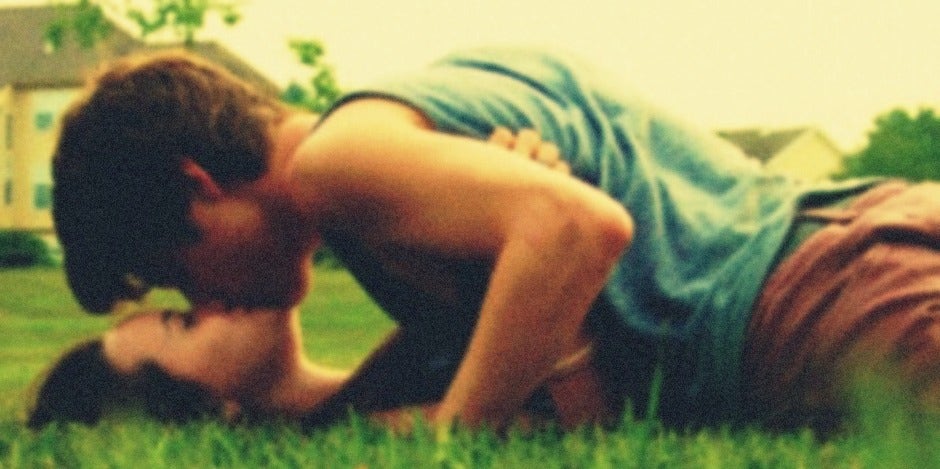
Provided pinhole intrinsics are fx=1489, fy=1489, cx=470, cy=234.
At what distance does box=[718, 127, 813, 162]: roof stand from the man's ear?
58.8 meters

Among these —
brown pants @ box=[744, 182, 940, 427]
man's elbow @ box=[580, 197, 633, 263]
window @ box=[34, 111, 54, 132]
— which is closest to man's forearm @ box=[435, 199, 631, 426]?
man's elbow @ box=[580, 197, 633, 263]

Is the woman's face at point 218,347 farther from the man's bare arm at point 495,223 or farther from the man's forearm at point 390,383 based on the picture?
the man's bare arm at point 495,223

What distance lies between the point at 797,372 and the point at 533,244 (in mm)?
639

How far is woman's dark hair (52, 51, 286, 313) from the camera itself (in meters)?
3.30

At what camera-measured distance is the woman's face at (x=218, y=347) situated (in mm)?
3443

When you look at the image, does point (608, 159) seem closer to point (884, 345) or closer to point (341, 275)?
point (884, 345)

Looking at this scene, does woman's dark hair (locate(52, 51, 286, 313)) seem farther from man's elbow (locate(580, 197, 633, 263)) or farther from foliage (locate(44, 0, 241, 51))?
foliage (locate(44, 0, 241, 51))

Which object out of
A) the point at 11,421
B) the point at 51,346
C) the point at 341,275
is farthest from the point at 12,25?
the point at 11,421

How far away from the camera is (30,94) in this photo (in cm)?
5731

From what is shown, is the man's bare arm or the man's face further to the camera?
the man's face

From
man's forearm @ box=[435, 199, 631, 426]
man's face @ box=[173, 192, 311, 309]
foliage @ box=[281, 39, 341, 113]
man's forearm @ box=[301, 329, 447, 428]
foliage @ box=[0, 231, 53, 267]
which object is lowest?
foliage @ box=[0, 231, 53, 267]

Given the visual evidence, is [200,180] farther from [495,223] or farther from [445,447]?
[445,447]

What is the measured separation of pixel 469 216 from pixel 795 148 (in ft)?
204

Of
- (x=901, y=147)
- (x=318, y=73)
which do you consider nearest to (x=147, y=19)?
(x=318, y=73)
